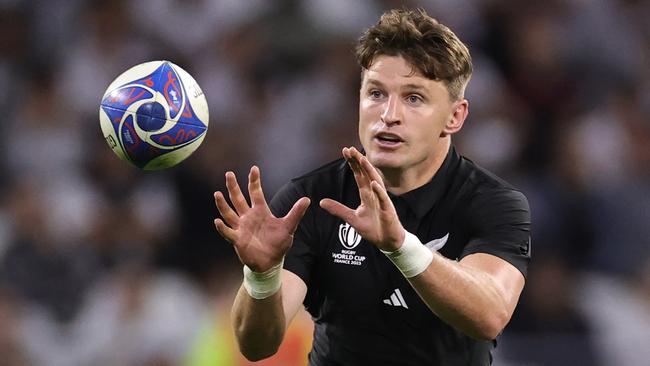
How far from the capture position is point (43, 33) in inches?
335

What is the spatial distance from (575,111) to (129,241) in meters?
3.21

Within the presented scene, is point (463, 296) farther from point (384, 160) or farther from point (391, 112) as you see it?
point (391, 112)

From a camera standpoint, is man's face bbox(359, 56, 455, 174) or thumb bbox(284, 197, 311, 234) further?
man's face bbox(359, 56, 455, 174)

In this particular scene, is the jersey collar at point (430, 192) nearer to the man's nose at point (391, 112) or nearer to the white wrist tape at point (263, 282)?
the man's nose at point (391, 112)

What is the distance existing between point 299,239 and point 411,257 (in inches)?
31.3

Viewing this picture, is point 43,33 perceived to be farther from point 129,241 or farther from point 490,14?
point 490,14

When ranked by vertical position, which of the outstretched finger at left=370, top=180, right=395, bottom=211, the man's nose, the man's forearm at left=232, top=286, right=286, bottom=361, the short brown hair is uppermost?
the short brown hair

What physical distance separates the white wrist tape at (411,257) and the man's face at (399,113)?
56cm

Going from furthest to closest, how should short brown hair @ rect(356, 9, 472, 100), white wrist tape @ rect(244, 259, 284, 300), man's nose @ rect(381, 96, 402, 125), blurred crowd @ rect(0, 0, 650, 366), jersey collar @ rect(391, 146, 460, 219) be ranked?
blurred crowd @ rect(0, 0, 650, 366) → jersey collar @ rect(391, 146, 460, 219) → short brown hair @ rect(356, 9, 472, 100) → man's nose @ rect(381, 96, 402, 125) → white wrist tape @ rect(244, 259, 284, 300)

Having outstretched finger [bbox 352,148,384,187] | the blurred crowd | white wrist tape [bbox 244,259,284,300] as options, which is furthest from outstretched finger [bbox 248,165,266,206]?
the blurred crowd

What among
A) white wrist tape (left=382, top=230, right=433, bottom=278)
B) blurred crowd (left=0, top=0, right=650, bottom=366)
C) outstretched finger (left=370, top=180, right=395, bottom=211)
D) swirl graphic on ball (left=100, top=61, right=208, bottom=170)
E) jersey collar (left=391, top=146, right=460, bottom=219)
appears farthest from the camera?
blurred crowd (left=0, top=0, right=650, bottom=366)

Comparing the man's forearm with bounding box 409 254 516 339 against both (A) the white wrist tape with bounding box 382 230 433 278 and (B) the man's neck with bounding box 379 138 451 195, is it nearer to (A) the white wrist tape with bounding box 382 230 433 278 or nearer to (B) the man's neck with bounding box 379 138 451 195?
(A) the white wrist tape with bounding box 382 230 433 278

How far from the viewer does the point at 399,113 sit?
154 inches

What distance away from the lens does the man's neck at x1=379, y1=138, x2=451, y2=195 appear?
4168 millimetres
